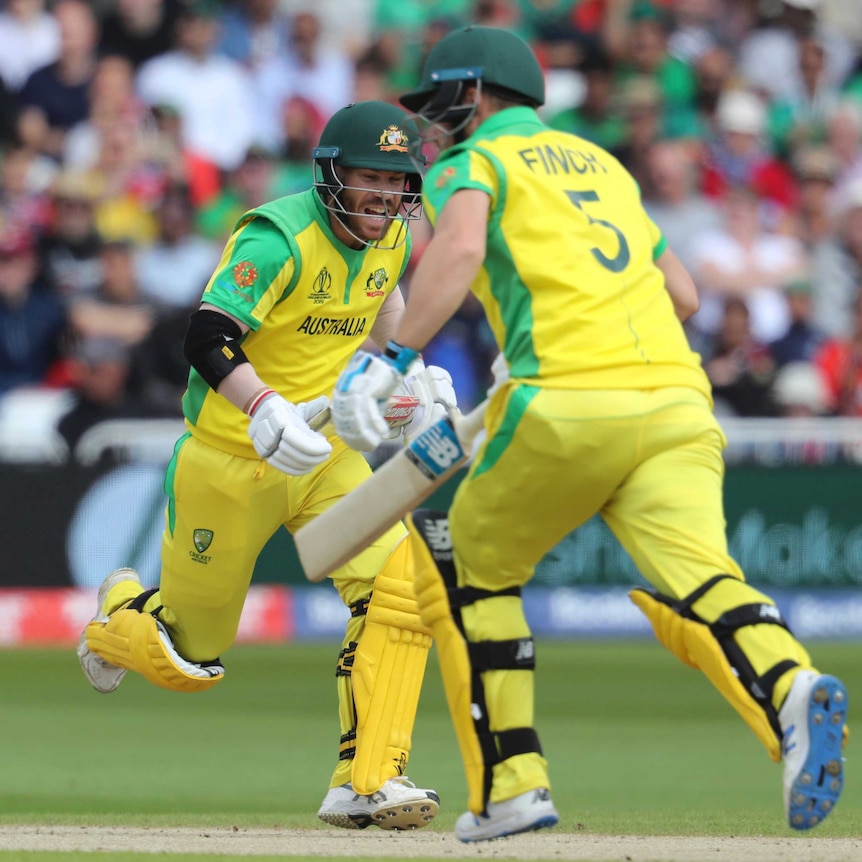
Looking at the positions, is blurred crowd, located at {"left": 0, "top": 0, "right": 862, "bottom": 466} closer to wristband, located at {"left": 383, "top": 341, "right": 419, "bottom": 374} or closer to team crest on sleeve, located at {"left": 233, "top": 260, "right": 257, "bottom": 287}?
team crest on sleeve, located at {"left": 233, "top": 260, "right": 257, "bottom": 287}

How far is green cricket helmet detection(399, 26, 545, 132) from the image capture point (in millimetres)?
4137

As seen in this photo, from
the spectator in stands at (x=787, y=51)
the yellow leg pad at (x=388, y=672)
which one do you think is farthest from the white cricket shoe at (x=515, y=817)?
the spectator in stands at (x=787, y=51)

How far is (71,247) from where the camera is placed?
36.4 ft

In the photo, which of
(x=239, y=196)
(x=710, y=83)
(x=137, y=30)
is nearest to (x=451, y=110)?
(x=239, y=196)

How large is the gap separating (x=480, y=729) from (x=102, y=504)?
6426 mm

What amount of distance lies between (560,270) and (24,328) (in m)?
7.35

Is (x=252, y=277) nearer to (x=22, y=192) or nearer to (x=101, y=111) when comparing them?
(x=22, y=192)

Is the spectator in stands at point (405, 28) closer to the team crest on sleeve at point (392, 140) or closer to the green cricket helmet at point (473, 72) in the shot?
the team crest on sleeve at point (392, 140)

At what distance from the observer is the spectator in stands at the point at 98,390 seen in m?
10.2

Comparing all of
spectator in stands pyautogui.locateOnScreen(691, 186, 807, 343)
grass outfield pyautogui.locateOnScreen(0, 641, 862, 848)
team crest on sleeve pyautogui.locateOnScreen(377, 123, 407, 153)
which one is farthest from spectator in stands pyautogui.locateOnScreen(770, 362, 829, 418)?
team crest on sleeve pyautogui.locateOnScreen(377, 123, 407, 153)

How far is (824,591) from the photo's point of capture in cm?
1034

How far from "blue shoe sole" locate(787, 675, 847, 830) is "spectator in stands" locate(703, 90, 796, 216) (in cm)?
909

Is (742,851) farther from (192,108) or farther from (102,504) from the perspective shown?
(192,108)

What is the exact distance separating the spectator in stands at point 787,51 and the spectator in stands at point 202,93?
3.99 m
